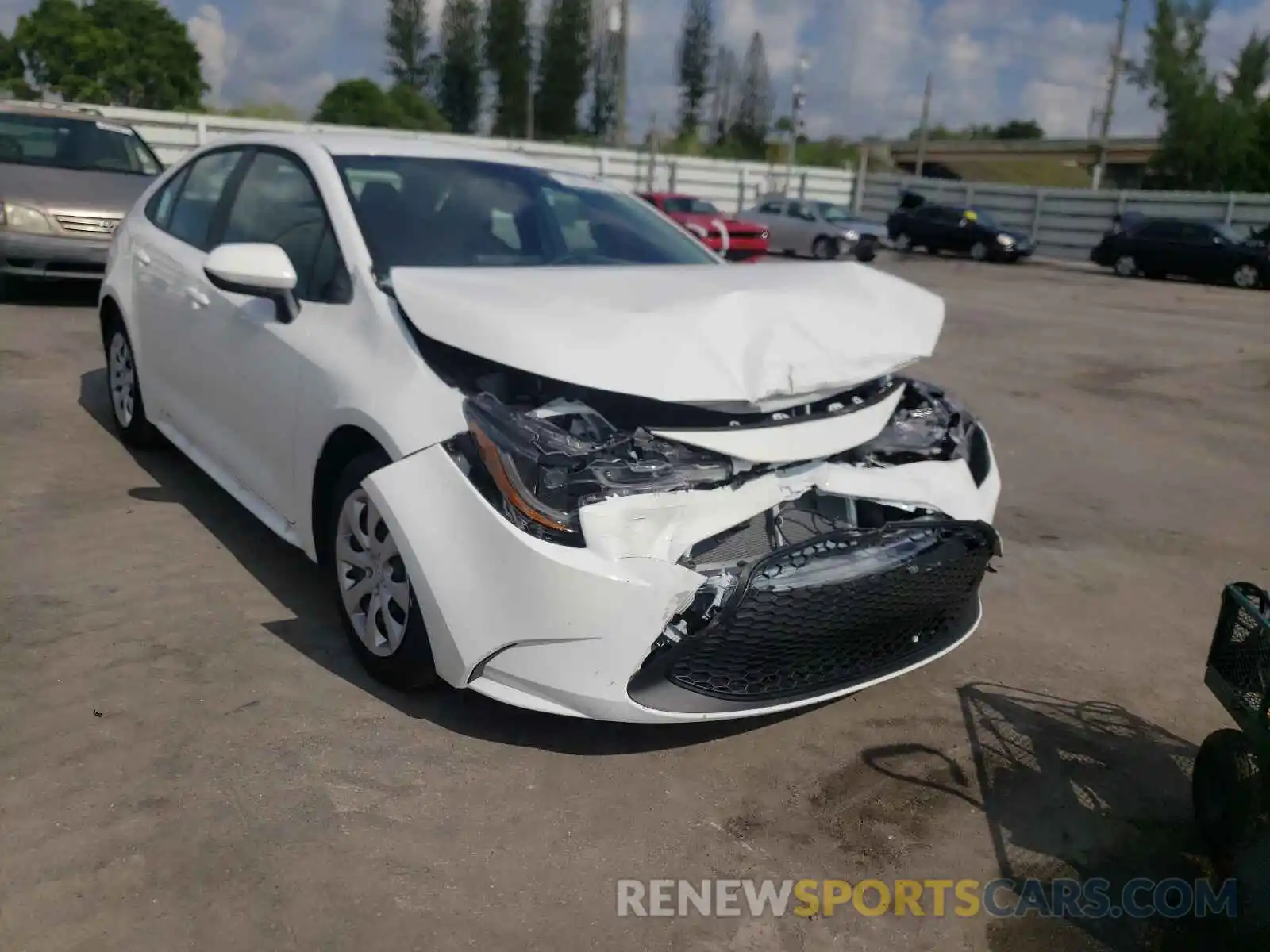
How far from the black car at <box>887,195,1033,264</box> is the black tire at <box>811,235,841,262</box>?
4.58 metres

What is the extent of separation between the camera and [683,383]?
2.82 metres

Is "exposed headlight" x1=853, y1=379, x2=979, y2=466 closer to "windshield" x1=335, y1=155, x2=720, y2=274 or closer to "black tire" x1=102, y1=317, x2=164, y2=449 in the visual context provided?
"windshield" x1=335, y1=155, x2=720, y2=274

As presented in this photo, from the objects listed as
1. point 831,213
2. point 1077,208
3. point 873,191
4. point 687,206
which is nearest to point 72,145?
point 687,206

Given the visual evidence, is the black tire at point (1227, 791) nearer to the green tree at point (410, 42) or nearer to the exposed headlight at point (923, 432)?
the exposed headlight at point (923, 432)

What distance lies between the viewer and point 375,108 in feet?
180

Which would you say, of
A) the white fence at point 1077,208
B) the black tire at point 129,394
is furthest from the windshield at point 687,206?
the black tire at point 129,394

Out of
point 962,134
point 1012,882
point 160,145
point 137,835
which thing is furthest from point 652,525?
point 962,134

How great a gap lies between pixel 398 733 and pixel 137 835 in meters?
0.73

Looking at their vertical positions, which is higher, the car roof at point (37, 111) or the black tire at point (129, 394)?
the car roof at point (37, 111)

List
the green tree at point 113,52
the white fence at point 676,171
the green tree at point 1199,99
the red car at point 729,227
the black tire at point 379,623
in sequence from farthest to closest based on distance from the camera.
Result: 1. the green tree at point 113,52
2. the green tree at point 1199,99
3. the white fence at point 676,171
4. the red car at point 729,227
5. the black tire at point 379,623

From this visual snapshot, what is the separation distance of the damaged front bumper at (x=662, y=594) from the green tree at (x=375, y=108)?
5113cm

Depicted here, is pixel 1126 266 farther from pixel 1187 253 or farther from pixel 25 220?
pixel 25 220

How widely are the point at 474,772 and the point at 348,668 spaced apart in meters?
0.70

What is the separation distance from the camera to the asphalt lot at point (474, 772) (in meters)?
2.38
